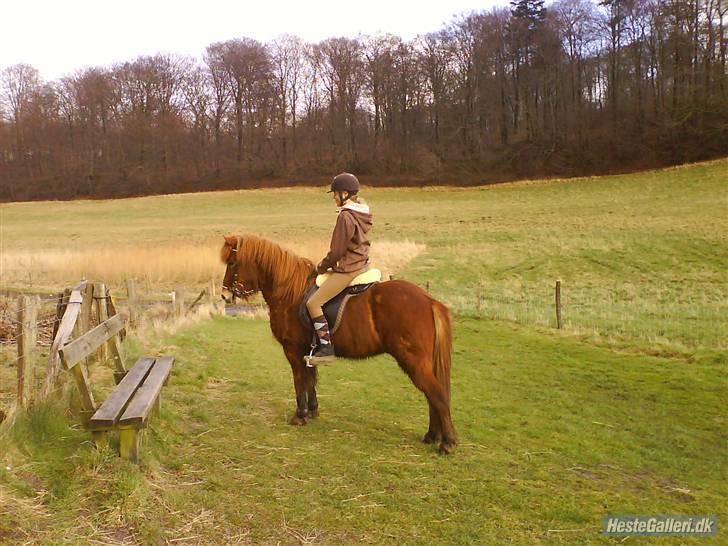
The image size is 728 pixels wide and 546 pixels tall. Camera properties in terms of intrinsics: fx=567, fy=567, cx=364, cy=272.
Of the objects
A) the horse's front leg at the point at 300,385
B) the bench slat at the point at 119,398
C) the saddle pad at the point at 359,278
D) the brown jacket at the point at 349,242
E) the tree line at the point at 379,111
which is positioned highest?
the tree line at the point at 379,111

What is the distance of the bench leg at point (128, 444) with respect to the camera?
441 centimetres

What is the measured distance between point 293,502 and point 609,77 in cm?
5879

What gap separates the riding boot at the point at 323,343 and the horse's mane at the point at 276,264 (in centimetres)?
55

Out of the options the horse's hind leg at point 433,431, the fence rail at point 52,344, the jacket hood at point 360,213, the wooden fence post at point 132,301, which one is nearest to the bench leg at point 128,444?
the fence rail at point 52,344

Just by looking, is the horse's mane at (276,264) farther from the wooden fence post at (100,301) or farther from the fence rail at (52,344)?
the wooden fence post at (100,301)

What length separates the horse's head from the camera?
6137 mm

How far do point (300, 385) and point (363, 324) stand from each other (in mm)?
1098

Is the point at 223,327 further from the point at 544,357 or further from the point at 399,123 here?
the point at 399,123

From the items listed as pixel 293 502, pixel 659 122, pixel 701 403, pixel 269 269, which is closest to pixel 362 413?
pixel 269 269

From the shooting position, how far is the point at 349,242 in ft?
18.5

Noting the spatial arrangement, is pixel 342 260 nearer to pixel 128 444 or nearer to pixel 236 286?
pixel 236 286

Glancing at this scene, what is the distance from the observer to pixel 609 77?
5400cm

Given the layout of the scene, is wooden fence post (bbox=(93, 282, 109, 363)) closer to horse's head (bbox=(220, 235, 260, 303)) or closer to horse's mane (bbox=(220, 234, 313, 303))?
horse's head (bbox=(220, 235, 260, 303))

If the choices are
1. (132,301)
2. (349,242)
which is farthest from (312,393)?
(132,301)
